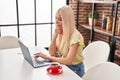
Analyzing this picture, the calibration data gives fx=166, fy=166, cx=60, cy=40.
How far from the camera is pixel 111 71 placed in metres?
1.24

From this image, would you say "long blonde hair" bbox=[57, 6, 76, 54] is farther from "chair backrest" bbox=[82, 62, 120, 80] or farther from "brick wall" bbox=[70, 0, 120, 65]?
"brick wall" bbox=[70, 0, 120, 65]

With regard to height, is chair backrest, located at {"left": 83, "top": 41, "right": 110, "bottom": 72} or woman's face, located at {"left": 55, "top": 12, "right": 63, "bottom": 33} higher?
woman's face, located at {"left": 55, "top": 12, "right": 63, "bottom": 33}

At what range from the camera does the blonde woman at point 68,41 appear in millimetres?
1588

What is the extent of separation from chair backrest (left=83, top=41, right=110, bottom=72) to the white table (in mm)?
688

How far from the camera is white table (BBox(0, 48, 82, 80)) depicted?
1268mm

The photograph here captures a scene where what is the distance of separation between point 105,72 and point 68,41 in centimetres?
58

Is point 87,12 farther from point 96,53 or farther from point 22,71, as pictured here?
point 22,71

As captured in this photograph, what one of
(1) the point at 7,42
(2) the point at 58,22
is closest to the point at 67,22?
(2) the point at 58,22

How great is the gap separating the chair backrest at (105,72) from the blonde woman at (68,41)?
0.99 feet

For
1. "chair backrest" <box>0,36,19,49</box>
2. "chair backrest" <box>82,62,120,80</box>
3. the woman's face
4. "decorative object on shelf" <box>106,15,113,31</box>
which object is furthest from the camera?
"decorative object on shelf" <box>106,15,113,31</box>

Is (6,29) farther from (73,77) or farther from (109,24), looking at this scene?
(73,77)

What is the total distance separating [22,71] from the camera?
4.57ft

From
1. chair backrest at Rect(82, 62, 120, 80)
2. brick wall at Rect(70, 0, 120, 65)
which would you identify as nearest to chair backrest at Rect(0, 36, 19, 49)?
chair backrest at Rect(82, 62, 120, 80)

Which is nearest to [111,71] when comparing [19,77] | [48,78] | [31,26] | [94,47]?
[48,78]
